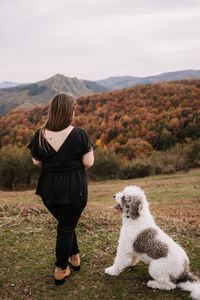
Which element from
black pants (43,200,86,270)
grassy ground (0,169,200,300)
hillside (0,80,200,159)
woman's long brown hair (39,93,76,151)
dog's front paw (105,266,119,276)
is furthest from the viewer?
hillside (0,80,200,159)

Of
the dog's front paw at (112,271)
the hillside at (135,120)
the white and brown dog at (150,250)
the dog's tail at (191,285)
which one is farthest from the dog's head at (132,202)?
the hillside at (135,120)

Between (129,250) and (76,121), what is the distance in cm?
5806

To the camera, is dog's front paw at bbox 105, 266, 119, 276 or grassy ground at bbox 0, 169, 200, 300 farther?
dog's front paw at bbox 105, 266, 119, 276

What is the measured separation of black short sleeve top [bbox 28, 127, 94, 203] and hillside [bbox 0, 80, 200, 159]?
117 feet

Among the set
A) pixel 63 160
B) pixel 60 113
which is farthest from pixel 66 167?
pixel 60 113

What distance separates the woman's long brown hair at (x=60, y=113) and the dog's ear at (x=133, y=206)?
→ 144 centimetres

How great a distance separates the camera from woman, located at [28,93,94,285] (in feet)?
10.3

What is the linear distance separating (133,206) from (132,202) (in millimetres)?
77

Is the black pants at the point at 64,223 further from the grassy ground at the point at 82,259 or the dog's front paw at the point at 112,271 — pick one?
the dog's front paw at the point at 112,271

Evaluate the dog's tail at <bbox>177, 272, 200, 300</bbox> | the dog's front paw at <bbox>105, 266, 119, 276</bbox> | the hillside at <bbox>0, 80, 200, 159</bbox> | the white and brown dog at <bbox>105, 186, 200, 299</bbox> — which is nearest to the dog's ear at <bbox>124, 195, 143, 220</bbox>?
the white and brown dog at <bbox>105, 186, 200, 299</bbox>

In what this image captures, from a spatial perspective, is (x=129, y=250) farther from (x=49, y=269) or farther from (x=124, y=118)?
(x=124, y=118)

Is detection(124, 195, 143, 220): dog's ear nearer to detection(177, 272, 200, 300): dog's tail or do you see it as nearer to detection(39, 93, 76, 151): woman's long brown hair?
detection(177, 272, 200, 300): dog's tail

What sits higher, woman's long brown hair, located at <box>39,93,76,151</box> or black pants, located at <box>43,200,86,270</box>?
woman's long brown hair, located at <box>39,93,76,151</box>

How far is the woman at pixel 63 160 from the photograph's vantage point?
314 centimetres
